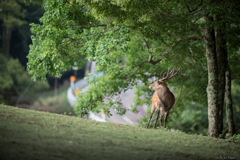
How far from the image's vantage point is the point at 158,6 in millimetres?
9625

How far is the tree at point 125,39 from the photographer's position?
32.6ft

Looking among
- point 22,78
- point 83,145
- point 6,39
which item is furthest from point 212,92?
point 6,39

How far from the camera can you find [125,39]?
11281 millimetres

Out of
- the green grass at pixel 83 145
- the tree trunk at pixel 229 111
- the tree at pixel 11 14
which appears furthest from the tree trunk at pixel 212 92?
the tree at pixel 11 14

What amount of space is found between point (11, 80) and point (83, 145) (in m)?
33.0

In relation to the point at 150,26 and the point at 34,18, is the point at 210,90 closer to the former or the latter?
the point at 150,26

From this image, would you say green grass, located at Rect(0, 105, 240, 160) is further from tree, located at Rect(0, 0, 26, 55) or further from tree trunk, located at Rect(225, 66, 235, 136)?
tree, located at Rect(0, 0, 26, 55)

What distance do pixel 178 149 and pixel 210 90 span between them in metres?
5.07

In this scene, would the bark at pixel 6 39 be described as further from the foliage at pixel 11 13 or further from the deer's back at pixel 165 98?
the deer's back at pixel 165 98

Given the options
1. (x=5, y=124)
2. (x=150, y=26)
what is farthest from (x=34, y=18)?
(x=5, y=124)

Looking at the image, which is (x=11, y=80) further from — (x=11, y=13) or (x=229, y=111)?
(x=229, y=111)

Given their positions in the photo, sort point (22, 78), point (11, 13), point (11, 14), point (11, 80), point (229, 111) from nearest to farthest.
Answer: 1. point (229, 111)
2. point (11, 80)
3. point (22, 78)
4. point (11, 14)
5. point (11, 13)

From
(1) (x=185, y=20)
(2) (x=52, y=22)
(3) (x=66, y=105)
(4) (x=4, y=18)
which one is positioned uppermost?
(4) (x=4, y=18)

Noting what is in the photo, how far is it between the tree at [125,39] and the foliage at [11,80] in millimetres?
23672
